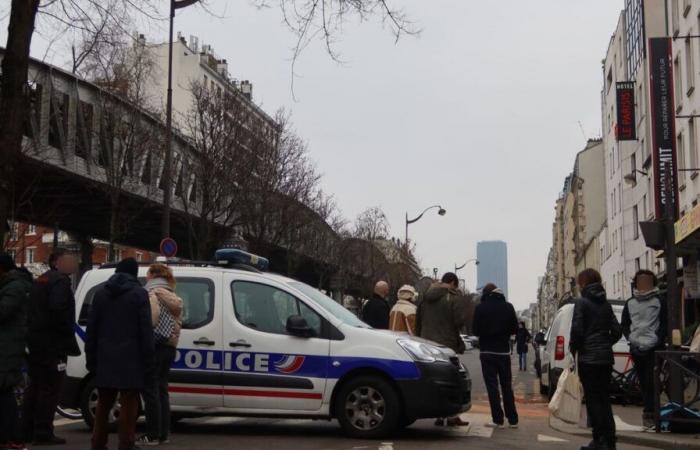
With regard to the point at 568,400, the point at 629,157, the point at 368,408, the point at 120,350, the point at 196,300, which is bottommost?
the point at 368,408

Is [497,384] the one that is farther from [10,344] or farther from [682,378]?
[10,344]

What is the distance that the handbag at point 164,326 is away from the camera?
31.0ft

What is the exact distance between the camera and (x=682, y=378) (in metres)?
11.0

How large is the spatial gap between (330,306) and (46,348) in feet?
10.7

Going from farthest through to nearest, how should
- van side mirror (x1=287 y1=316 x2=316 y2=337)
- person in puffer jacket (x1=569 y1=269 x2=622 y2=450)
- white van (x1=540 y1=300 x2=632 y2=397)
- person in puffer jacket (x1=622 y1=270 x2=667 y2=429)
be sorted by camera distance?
white van (x1=540 y1=300 x2=632 y2=397), person in puffer jacket (x1=622 y1=270 x2=667 y2=429), van side mirror (x1=287 y1=316 x2=316 y2=337), person in puffer jacket (x1=569 y1=269 x2=622 y2=450)

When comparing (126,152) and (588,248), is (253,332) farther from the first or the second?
(588,248)

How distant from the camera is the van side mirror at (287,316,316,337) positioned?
10578 millimetres

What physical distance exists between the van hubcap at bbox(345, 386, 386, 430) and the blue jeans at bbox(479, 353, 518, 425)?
6.78 ft

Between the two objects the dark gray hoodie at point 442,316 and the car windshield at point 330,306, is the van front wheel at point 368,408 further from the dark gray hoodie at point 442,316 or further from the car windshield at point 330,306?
the dark gray hoodie at point 442,316

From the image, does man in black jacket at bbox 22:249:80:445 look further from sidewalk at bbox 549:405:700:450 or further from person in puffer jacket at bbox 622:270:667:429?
person in puffer jacket at bbox 622:270:667:429

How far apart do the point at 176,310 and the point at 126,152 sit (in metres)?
22.2

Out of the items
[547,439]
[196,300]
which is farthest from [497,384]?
[196,300]

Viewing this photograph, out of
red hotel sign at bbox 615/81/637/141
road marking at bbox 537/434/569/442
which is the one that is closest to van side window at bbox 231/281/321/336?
road marking at bbox 537/434/569/442

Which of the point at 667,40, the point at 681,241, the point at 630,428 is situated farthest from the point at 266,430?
the point at 667,40
